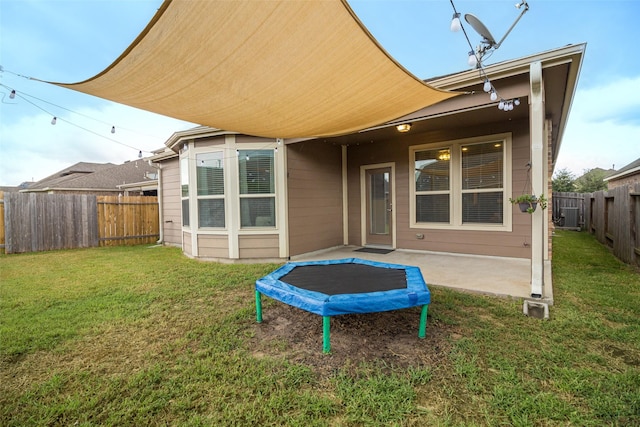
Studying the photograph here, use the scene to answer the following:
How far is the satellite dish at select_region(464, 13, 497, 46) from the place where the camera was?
2.66m

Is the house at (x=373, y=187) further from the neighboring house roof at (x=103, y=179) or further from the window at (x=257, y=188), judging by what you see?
the neighboring house roof at (x=103, y=179)

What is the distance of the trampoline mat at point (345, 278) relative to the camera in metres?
2.45

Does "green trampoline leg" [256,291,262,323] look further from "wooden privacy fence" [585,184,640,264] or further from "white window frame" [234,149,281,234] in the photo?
"wooden privacy fence" [585,184,640,264]

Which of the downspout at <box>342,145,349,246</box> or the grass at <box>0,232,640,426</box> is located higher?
the downspout at <box>342,145,349,246</box>

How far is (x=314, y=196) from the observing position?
6.04 metres

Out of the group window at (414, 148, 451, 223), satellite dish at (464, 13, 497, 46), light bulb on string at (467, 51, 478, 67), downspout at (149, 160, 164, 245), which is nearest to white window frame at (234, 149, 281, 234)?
window at (414, 148, 451, 223)

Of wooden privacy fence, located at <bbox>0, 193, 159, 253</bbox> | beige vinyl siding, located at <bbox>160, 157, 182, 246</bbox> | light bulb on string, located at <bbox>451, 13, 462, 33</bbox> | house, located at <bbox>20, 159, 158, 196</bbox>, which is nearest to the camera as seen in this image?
light bulb on string, located at <bbox>451, 13, 462, 33</bbox>

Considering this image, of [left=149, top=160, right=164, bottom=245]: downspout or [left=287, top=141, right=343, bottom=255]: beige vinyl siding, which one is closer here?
[left=287, top=141, right=343, bottom=255]: beige vinyl siding

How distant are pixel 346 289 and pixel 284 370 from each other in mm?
783

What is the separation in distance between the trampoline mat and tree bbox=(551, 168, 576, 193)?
28977 millimetres

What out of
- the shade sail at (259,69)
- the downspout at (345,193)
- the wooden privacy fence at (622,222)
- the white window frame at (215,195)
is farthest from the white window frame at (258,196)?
the wooden privacy fence at (622,222)

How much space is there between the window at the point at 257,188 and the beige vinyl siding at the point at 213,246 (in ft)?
1.71

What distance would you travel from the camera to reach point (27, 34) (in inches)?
146

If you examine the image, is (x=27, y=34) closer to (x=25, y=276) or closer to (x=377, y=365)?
(x=25, y=276)
